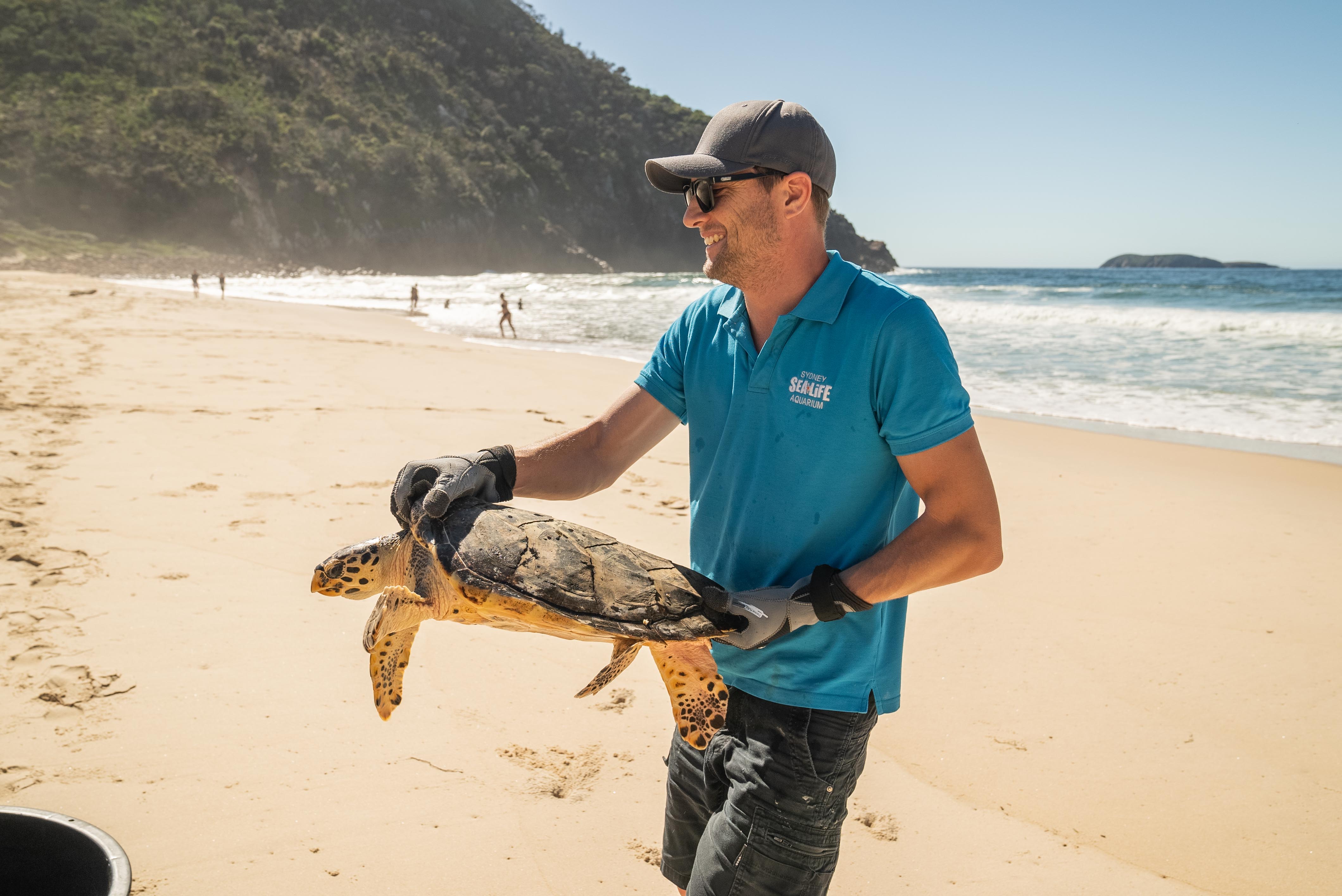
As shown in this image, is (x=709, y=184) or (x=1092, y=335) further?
(x=1092, y=335)

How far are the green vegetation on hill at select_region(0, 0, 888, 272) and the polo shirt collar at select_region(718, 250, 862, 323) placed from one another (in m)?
60.7

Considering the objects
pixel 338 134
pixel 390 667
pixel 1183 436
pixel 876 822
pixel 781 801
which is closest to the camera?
pixel 781 801

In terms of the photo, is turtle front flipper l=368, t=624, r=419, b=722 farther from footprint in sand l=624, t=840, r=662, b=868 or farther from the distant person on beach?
the distant person on beach

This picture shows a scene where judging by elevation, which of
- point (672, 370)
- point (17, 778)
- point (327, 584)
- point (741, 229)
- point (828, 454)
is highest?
point (741, 229)

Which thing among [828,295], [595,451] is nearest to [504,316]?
[595,451]

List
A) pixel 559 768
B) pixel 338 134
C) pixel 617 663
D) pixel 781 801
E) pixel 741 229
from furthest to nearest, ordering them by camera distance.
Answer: pixel 338 134 → pixel 559 768 → pixel 617 663 → pixel 741 229 → pixel 781 801

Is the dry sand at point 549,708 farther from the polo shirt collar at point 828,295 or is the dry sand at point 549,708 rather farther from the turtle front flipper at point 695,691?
the polo shirt collar at point 828,295

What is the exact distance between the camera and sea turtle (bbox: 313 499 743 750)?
Answer: 160cm

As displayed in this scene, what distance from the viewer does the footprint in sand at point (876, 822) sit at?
2.64 meters

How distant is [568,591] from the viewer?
1633mm

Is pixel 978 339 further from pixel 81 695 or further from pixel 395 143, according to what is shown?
pixel 395 143

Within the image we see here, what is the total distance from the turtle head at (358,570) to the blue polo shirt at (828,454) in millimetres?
925

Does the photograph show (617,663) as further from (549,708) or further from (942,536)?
(549,708)

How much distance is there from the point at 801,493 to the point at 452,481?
0.80 meters
